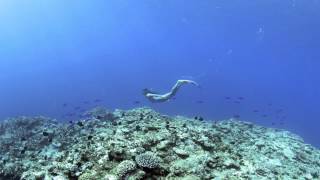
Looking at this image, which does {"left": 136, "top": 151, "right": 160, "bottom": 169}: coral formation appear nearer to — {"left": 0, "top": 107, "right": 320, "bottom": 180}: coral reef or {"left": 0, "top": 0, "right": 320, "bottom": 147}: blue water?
{"left": 0, "top": 107, "right": 320, "bottom": 180}: coral reef

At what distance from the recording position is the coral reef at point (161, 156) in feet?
29.0

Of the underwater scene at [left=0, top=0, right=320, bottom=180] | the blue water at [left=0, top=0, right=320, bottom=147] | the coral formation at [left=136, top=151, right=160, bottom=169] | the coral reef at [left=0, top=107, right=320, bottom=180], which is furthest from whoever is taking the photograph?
the blue water at [left=0, top=0, right=320, bottom=147]

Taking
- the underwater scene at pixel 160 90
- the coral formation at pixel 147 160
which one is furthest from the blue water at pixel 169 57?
the coral formation at pixel 147 160

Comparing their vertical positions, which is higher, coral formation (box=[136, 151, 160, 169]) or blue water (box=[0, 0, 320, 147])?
blue water (box=[0, 0, 320, 147])

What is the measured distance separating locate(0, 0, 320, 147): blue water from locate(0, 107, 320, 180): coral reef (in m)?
12.6

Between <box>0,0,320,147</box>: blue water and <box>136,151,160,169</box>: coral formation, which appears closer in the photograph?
<box>136,151,160,169</box>: coral formation

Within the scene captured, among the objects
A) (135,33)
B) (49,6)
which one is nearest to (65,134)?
(135,33)

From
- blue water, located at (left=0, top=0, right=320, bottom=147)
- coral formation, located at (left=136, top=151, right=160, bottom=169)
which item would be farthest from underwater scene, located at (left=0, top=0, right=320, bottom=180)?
blue water, located at (left=0, top=0, right=320, bottom=147)

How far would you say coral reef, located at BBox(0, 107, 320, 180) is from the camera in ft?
29.0

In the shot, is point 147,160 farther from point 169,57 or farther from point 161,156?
point 169,57

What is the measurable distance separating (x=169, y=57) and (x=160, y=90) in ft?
195

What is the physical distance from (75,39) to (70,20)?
9.23m

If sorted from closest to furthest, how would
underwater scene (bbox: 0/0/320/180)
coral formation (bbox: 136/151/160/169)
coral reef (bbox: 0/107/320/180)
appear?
coral formation (bbox: 136/151/160/169) → coral reef (bbox: 0/107/320/180) → underwater scene (bbox: 0/0/320/180)

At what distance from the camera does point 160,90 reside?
7312cm
